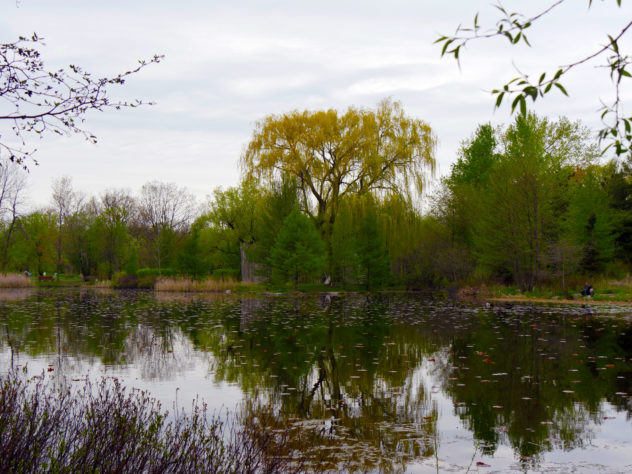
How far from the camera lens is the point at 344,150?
138 ft

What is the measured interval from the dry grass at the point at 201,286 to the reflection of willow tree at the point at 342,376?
24152mm

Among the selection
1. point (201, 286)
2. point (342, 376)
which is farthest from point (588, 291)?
point (201, 286)

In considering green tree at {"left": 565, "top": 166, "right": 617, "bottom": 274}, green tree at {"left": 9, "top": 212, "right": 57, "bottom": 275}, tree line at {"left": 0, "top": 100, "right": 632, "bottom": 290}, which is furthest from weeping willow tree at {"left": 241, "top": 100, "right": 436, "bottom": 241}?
green tree at {"left": 9, "top": 212, "right": 57, "bottom": 275}

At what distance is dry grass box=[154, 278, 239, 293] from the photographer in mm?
44219

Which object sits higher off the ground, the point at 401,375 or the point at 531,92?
the point at 531,92

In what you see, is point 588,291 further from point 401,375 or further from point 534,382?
point 401,375

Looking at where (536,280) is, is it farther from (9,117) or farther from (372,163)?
(9,117)

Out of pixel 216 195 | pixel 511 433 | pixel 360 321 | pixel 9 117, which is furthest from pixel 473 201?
pixel 9 117

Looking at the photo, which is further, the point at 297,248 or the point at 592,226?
the point at 592,226

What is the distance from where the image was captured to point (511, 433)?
22.3 ft

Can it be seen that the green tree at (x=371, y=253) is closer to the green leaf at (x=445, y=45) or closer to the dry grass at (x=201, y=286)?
the dry grass at (x=201, y=286)

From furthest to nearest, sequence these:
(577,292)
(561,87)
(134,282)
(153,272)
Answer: (153,272), (134,282), (577,292), (561,87)

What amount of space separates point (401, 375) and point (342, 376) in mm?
1075

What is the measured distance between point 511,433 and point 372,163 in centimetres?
3522
